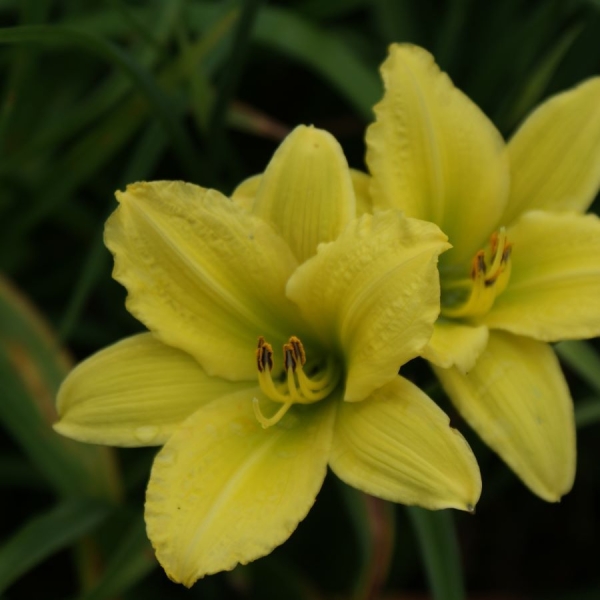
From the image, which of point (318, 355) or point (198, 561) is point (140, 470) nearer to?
point (318, 355)

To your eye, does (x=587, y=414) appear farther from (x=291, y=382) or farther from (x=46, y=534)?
(x=46, y=534)

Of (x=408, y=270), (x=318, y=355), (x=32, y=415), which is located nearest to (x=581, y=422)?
(x=318, y=355)

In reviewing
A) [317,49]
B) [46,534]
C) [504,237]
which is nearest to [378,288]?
[504,237]

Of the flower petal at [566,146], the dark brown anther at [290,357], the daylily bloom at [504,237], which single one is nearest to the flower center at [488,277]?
the daylily bloom at [504,237]

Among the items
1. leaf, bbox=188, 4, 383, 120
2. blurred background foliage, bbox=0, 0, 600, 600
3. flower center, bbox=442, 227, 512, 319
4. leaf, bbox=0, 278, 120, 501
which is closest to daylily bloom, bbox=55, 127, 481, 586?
flower center, bbox=442, 227, 512, 319

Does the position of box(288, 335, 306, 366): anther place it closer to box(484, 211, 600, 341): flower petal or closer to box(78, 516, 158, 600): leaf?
box(484, 211, 600, 341): flower petal

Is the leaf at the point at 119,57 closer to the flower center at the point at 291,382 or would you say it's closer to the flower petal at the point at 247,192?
the flower petal at the point at 247,192
